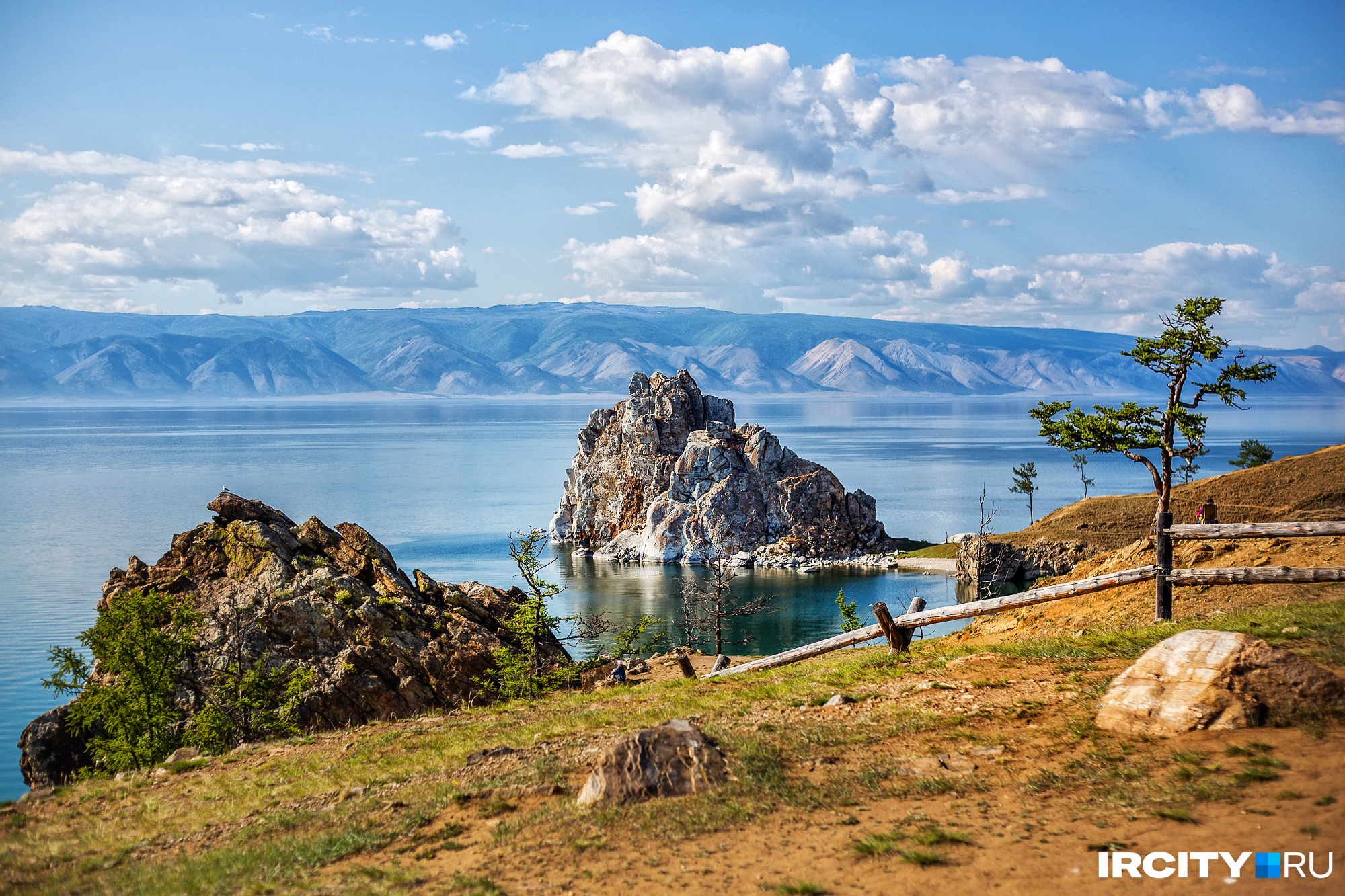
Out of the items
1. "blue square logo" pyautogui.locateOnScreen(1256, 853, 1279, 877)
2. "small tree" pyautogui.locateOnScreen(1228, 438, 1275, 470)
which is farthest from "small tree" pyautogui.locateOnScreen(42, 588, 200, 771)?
"small tree" pyautogui.locateOnScreen(1228, 438, 1275, 470)

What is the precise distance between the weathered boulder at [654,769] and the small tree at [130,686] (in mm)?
18524

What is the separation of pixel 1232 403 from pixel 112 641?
32440mm

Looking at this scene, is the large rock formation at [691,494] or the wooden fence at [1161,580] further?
the large rock formation at [691,494]

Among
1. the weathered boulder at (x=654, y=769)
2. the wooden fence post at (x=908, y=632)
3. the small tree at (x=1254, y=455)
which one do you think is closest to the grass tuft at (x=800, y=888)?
the weathered boulder at (x=654, y=769)

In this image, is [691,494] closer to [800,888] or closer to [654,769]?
[654,769]

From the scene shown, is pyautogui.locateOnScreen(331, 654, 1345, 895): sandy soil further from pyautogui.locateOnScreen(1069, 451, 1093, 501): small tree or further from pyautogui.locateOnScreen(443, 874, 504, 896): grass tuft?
pyautogui.locateOnScreen(1069, 451, 1093, 501): small tree

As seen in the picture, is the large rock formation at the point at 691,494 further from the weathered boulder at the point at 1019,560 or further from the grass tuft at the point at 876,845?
the grass tuft at the point at 876,845

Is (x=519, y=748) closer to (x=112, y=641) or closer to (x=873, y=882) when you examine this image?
(x=873, y=882)

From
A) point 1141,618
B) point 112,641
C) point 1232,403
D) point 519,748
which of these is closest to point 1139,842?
point 519,748

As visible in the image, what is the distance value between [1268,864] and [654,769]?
6.32m

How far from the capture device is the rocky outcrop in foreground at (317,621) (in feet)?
88.1

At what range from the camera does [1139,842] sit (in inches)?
321

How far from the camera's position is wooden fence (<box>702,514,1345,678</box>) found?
1522 centimetres

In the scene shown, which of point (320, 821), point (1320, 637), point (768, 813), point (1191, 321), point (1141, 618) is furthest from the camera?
point (1191, 321)
